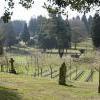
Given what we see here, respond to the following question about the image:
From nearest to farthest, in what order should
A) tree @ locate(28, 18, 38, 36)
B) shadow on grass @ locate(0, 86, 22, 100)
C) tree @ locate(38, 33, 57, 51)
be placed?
1. shadow on grass @ locate(0, 86, 22, 100)
2. tree @ locate(38, 33, 57, 51)
3. tree @ locate(28, 18, 38, 36)

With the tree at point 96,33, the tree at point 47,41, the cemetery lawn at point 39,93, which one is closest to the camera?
the cemetery lawn at point 39,93

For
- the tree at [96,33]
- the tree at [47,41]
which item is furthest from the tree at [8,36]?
the tree at [96,33]

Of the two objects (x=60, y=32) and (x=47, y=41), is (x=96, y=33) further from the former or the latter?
(x=47, y=41)

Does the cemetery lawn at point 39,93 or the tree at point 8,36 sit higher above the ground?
the tree at point 8,36

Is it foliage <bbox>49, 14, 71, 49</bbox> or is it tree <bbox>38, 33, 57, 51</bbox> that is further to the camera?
tree <bbox>38, 33, 57, 51</bbox>

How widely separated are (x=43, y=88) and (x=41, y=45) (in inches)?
3739

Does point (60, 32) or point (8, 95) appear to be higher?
point (60, 32)

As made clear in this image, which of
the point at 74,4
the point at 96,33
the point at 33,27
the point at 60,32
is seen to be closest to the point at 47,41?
the point at 60,32

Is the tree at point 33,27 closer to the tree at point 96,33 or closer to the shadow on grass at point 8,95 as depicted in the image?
the tree at point 96,33

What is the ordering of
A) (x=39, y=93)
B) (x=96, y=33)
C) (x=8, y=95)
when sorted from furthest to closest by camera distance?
(x=96, y=33), (x=39, y=93), (x=8, y=95)

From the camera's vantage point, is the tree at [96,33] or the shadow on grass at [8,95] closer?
the shadow on grass at [8,95]

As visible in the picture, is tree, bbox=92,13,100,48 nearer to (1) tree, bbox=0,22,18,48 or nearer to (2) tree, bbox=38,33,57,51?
(2) tree, bbox=38,33,57,51

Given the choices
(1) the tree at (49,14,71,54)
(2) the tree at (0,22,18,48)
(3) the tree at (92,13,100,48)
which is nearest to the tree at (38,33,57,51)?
(1) the tree at (49,14,71,54)

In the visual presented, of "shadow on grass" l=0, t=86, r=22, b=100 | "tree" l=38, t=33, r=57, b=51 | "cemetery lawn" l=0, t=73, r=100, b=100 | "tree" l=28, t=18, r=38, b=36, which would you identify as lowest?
"cemetery lawn" l=0, t=73, r=100, b=100
